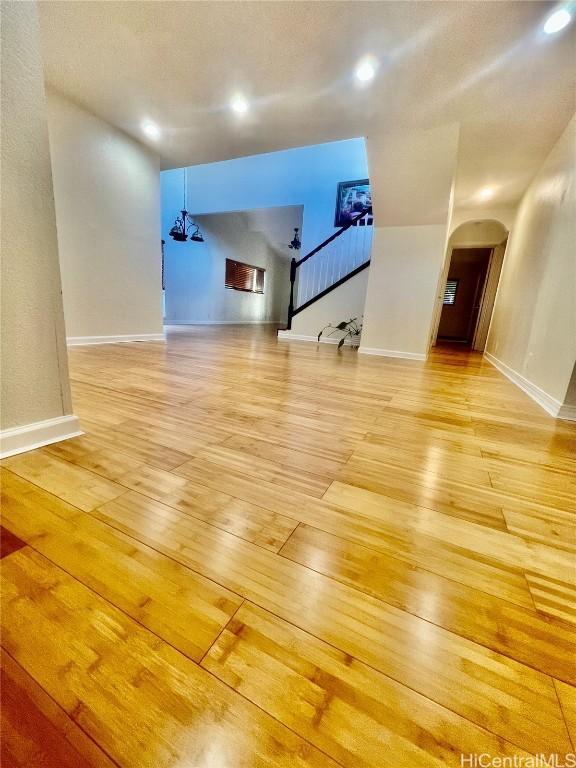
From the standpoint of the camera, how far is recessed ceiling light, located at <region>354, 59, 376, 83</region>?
7.05 feet

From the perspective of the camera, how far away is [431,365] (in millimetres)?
3617

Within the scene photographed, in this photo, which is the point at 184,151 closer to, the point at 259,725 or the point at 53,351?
the point at 53,351

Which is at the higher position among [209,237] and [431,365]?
[209,237]

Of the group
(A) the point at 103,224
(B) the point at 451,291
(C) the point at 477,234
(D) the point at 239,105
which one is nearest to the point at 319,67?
(D) the point at 239,105

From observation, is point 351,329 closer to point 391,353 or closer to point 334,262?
point 391,353

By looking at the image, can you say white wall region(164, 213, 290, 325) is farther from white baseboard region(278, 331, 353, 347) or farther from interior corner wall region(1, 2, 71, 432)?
interior corner wall region(1, 2, 71, 432)

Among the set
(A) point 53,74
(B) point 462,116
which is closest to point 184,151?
(A) point 53,74

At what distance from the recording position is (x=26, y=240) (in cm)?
93

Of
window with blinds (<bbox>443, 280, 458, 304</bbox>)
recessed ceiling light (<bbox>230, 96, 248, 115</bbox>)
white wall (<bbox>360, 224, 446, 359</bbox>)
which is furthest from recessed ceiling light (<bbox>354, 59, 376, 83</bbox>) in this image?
window with blinds (<bbox>443, 280, 458, 304</bbox>)

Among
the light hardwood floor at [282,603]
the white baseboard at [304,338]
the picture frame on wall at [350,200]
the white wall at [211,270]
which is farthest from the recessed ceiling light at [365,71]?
the white wall at [211,270]

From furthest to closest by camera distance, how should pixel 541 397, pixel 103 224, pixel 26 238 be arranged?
1. pixel 103 224
2. pixel 541 397
3. pixel 26 238

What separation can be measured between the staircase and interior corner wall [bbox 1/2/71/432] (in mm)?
4367

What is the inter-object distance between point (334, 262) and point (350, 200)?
145 centimetres

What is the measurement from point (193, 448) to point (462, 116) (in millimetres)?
3511
